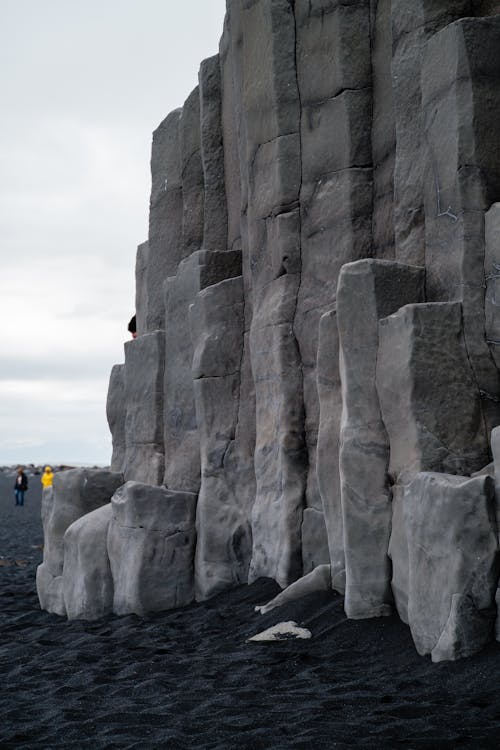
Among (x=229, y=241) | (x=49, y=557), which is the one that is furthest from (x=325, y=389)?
(x=49, y=557)

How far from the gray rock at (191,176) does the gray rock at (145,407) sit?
116 centimetres

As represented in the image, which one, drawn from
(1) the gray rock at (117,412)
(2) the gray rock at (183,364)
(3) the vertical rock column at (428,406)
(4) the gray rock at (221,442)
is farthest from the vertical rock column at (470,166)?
(1) the gray rock at (117,412)

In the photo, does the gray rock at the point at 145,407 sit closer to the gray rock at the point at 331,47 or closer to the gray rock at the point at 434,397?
the gray rock at the point at 331,47

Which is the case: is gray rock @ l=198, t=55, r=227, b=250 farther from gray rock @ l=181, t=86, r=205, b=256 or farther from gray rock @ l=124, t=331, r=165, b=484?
gray rock @ l=124, t=331, r=165, b=484

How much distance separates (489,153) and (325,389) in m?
2.25

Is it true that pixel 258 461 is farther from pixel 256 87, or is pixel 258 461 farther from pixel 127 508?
pixel 256 87

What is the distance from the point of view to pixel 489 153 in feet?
24.0

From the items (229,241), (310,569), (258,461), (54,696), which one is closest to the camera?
(54,696)

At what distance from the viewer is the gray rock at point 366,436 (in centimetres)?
734

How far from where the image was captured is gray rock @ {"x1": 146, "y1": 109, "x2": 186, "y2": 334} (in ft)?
41.2

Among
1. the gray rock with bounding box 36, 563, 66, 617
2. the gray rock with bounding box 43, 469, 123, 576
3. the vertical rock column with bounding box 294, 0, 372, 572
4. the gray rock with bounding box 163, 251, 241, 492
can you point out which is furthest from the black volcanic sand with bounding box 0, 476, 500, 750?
the gray rock with bounding box 43, 469, 123, 576

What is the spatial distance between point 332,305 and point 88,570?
3874 mm

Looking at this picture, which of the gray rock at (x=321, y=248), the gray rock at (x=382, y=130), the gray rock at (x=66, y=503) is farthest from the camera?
the gray rock at (x=66, y=503)

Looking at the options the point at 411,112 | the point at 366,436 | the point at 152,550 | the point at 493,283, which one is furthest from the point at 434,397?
the point at 152,550
